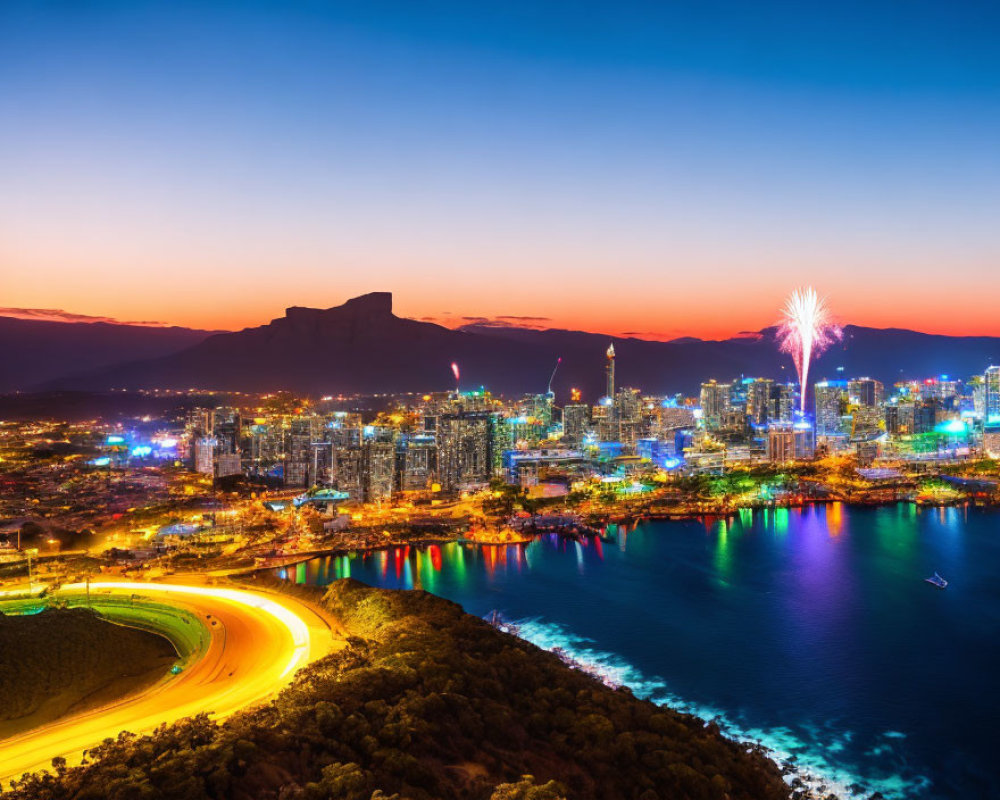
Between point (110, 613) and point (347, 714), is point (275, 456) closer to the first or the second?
point (110, 613)

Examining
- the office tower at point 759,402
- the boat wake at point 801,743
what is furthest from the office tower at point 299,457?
the office tower at point 759,402

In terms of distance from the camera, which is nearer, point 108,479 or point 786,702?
point 786,702

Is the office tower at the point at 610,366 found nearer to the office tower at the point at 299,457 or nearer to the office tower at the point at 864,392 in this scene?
the office tower at the point at 864,392

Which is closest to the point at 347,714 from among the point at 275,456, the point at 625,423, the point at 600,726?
the point at 600,726

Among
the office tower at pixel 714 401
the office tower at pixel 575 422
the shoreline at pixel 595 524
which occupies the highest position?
the office tower at pixel 714 401

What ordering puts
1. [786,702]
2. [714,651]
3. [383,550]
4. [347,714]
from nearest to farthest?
1. [347,714]
2. [786,702]
3. [714,651]
4. [383,550]

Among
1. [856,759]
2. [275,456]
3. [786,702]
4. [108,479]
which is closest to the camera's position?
[856,759]

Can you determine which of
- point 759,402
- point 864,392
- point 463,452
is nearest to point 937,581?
point 463,452
